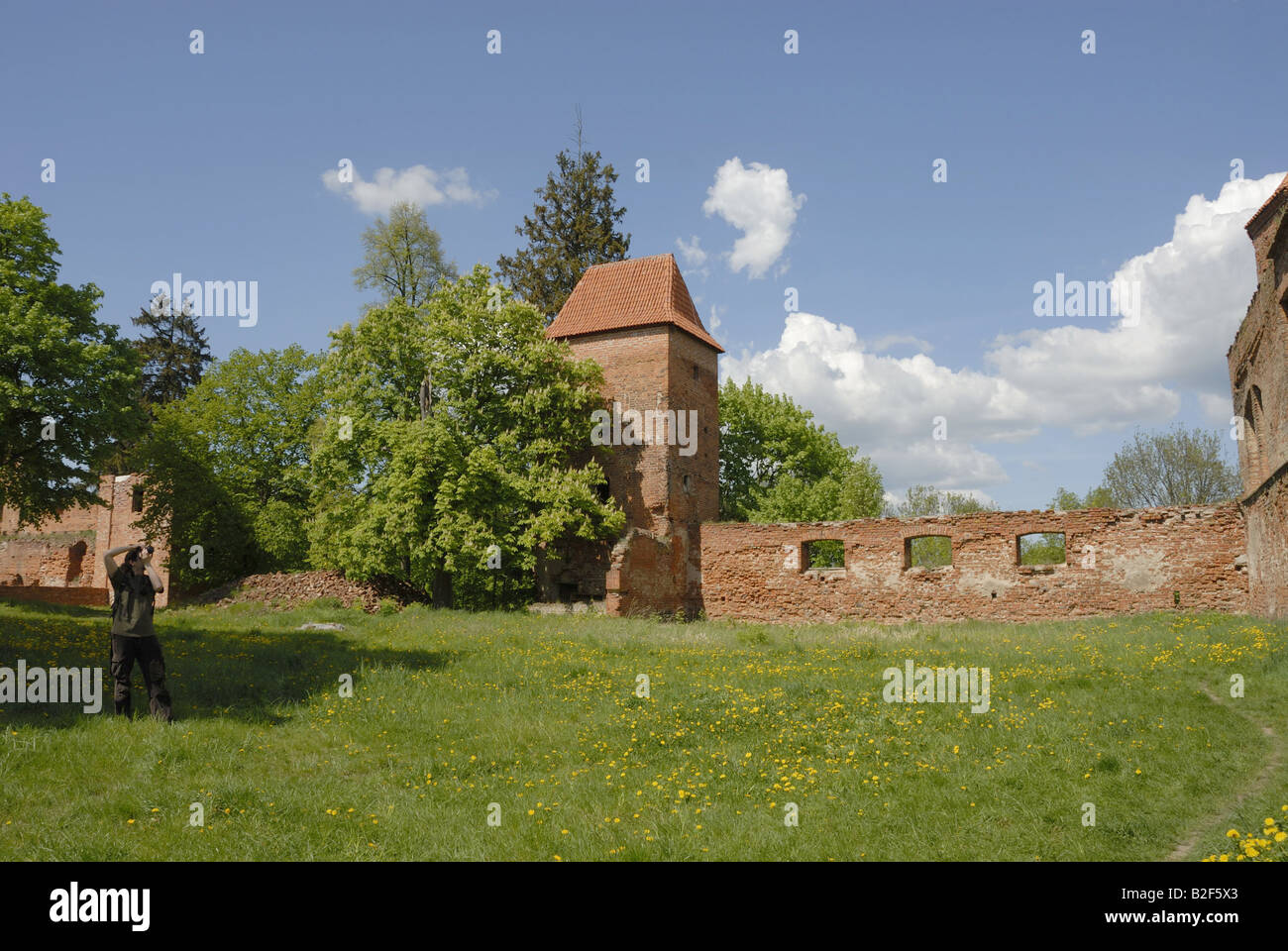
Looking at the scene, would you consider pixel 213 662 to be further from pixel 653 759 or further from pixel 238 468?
pixel 238 468

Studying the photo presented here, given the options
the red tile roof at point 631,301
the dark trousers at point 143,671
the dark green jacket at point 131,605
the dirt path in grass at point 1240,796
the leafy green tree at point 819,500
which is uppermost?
the red tile roof at point 631,301

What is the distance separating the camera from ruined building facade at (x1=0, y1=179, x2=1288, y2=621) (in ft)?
68.8

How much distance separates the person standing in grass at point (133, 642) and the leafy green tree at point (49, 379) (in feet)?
41.8

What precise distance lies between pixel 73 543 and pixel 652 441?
2958cm

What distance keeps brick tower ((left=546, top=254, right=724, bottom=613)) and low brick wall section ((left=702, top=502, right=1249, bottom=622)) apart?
4.86ft

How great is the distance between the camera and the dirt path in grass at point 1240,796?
6.88 meters

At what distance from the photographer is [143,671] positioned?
9969mm

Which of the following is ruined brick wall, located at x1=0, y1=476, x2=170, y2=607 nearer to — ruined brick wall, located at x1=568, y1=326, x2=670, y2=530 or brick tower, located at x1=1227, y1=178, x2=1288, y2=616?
ruined brick wall, located at x1=568, y1=326, x2=670, y2=530

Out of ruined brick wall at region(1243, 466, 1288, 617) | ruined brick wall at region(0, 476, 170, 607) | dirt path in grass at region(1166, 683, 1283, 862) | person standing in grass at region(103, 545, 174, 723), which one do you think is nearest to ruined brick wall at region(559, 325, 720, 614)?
ruined brick wall at region(1243, 466, 1288, 617)

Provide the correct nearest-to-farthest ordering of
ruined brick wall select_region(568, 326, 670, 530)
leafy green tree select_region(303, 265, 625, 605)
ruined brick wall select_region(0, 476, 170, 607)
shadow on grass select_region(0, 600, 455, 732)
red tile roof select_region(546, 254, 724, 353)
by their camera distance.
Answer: shadow on grass select_region(0, 600, 455, 732) → leafy green tree select_region(303, 265, 625, 605) → ruined brick wall select_region(568, 326, 670, 530) → red tile roof select_region(546, 254, 724, 353) → ruined brick wall select_region(0, 476, 170, 607)

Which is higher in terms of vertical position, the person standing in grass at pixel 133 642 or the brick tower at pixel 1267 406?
the brick tower at pixel 1267 406

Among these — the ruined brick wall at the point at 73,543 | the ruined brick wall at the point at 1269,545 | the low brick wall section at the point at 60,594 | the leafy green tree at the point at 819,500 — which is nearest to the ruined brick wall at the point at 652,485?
the leafy green tree at the point at 819,500

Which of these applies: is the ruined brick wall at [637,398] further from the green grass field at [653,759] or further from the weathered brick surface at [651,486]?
the green grass field at [653,759]

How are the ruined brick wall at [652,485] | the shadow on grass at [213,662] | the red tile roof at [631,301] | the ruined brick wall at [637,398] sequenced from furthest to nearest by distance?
the red tile roof at [631,301] < the ruined brick wall at [637,398] < the ruined brick wall at [652,485] < the shadow on grass at [213,662]
